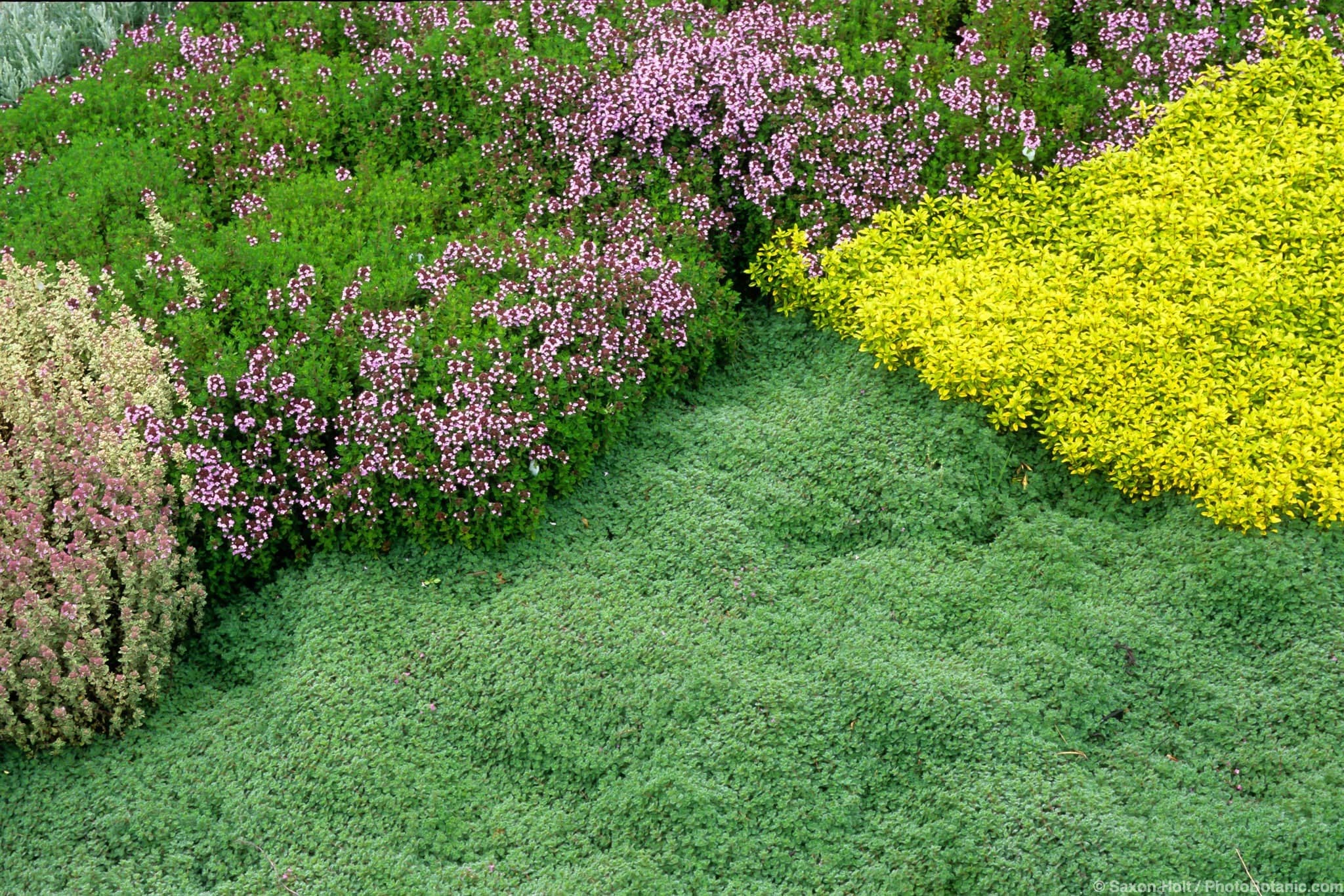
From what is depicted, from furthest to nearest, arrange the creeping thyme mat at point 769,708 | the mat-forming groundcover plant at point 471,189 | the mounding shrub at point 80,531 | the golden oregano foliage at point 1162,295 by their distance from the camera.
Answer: the mat-forming groundcover plant at point 471,189, the golden oregano foliage at point 1162,295, the mounding shrub at point 80,531, the creeping thyme mat at point 769,708

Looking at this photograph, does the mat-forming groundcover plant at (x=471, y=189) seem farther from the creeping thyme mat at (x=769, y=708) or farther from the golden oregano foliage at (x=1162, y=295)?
the creeping thyme mat at (x=769, y=708)

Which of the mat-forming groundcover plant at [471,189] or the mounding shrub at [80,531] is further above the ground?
the mat-forming groundcover plant at [471,189]

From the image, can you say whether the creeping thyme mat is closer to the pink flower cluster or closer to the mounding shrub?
the mounding shrub

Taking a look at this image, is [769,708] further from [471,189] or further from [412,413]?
[471,189]

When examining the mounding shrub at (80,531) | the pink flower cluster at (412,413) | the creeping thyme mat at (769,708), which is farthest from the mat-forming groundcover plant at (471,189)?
the creeping thyme mat at (769,708)

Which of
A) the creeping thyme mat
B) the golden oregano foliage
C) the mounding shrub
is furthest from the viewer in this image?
the golden oregano foliage

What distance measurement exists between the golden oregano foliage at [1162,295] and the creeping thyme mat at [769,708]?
0.93 ft

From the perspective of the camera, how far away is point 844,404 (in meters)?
5.93

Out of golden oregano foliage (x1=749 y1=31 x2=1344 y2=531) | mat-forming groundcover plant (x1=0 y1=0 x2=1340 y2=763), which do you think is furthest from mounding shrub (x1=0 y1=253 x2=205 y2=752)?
golden oregano foliage (x1=749 y1=31 x2=1344 y2=531)

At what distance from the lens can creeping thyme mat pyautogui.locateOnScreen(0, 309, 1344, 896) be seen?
4289 millimetres

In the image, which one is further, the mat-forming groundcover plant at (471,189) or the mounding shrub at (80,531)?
the mat-forming groundcover plant at (471,189)

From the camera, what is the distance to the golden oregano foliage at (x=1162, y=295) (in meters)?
5.22

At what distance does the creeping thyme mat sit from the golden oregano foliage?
28 centimetres

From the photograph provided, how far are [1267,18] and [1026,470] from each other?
3484 millimetres
